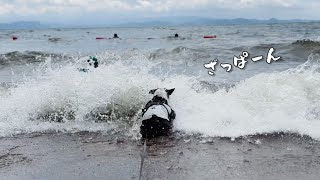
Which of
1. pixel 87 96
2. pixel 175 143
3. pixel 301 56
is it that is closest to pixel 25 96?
pixel 87 96

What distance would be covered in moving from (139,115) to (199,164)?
273 cm

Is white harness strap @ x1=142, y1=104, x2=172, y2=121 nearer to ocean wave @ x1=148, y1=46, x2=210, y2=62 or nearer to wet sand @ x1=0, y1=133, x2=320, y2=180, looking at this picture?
wet sand @ x1=0, y1=133, x2=320, y2=180

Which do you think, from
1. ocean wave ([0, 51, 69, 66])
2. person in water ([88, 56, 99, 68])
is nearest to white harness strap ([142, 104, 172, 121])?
person in water ([88, 56, 99, 68])

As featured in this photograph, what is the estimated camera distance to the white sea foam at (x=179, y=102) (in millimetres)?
6699

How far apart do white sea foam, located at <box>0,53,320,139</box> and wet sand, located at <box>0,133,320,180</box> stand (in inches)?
21.5

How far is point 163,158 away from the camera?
511 cm

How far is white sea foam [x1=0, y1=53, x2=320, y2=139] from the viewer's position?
6.70 m

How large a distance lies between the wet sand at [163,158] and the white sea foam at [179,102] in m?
0.55

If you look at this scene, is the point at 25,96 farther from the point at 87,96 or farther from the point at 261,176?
the point at 261,176

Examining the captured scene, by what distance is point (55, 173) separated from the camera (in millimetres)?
4668

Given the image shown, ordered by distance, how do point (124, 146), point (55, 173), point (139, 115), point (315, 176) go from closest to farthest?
1. point (315, 176)
2. point (55, 173)
3. point (124, 146)
4. point (139, 115)

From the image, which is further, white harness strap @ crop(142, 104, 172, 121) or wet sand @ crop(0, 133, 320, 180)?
A: white harness strap @ crop(142, 104, 172, 121)

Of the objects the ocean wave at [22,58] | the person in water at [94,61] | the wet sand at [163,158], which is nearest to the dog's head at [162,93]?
the wet sand at [163,158]

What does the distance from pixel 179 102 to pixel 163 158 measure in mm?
2853
